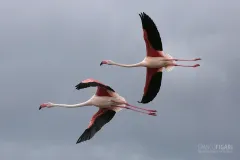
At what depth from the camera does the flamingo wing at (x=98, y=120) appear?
70.4m

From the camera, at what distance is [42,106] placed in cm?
7338

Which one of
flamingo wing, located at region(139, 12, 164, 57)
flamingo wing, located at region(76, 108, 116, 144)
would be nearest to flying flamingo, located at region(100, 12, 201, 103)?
flamingo wing, located at region(139, 12, 164, 57)

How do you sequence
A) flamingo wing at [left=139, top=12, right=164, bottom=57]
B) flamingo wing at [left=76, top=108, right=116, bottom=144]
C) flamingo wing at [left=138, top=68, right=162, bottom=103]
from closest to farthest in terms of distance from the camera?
flamingo wing at [left=76, top=108, right=116, bottom=144]
flamingo wing at [left=139, top=12, right=164, bottom=57]
flamingo wing at [left=138, top=68, right=162, bottom=103]

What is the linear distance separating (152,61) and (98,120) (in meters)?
5.69

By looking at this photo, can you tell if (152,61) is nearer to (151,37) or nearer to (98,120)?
(151,37)

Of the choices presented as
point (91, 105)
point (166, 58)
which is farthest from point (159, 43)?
point (91, 105)

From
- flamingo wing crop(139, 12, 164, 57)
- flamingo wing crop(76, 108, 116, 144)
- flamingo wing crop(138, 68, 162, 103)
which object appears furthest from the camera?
flamingo wing crop(138, 68, 162, 103)

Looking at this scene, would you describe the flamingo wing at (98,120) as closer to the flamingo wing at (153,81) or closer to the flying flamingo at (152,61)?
the flying flamingo at (152,61)

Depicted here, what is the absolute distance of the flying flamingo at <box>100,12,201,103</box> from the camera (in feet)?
237

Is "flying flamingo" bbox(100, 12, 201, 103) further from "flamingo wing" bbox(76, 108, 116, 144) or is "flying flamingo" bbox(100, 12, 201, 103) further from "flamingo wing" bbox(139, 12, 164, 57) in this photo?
"flamingo wing" bbox(76, 108, 116, 144)

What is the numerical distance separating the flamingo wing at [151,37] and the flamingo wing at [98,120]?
5.08 metres

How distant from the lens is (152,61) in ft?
241

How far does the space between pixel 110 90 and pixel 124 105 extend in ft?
5.41

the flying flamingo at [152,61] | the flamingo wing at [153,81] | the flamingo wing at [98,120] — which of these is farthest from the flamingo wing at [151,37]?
the flamingo wing at [98,120]
